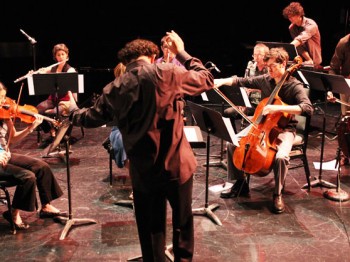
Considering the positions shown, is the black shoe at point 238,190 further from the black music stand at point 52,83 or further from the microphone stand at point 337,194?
the black music stand at point 52,83

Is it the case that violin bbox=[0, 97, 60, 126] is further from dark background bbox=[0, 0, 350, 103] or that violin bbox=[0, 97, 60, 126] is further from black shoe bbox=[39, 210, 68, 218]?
dark background bbox=[0, 0, 350, 103]

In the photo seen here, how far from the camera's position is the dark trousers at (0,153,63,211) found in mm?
3459

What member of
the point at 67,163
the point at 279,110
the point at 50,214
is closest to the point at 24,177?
the point at 67,163

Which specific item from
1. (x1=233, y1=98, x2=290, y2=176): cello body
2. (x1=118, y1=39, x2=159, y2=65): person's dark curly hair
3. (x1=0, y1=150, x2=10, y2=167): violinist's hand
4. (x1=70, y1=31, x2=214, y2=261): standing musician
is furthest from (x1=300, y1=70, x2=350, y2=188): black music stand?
(x1=0, y1=150, x2=10, y2=167): violinist's hand

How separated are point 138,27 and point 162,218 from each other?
23.2 feet

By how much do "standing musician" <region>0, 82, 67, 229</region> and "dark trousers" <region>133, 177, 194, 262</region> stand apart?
51.1 inches

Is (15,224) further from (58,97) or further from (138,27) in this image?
(138,27)

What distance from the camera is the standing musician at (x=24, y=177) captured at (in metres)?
3.46

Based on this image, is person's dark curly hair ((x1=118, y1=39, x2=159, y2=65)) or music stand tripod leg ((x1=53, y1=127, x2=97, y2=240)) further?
music stand tripod leg ((x1=53, y1=127, x2=97, y2=240))

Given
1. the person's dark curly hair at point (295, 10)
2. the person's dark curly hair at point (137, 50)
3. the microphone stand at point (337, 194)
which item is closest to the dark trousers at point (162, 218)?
the person's dark curly hair at point (137, 50)

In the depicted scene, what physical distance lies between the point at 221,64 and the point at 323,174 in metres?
4.69

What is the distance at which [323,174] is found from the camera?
15.5ft

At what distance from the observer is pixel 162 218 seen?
2.56m

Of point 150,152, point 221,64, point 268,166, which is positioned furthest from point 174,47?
point 221,64
